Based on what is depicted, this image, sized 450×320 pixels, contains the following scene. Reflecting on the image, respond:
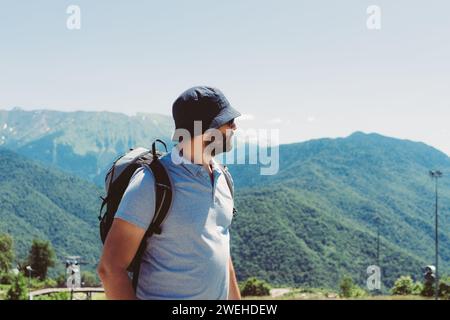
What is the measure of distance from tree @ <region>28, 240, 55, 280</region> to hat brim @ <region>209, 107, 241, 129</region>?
82388 mm

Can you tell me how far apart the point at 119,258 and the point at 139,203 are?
0.20 meters

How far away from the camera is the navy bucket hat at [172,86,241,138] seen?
238cm

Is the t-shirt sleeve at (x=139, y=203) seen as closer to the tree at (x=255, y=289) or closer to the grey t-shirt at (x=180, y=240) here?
the grey t-shirt at (x=180, y=240)

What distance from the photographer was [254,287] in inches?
2411

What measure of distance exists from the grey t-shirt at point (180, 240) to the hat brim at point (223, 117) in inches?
7.5

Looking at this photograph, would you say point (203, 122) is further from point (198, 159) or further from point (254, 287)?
point (254, 287)

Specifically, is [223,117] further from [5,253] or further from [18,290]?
[5,253]

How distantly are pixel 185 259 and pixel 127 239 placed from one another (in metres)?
0.24

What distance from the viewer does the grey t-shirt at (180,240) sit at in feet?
7.18

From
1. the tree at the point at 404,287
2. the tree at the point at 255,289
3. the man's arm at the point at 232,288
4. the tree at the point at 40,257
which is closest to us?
the man's arm at the point at 232,288

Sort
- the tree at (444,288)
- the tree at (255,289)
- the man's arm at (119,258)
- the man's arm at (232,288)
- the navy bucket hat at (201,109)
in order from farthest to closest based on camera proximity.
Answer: the tree at (255,289)
the tree at (444,288)
the man's arm at (232,288)
the navy bucket hat at (201,109)
the man's arm at (119,258)

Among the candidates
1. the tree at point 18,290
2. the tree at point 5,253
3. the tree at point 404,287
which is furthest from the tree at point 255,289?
the tree at point 5,253

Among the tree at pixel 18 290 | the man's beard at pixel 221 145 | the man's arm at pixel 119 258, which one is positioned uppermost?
the man's beard at pixel 221 145

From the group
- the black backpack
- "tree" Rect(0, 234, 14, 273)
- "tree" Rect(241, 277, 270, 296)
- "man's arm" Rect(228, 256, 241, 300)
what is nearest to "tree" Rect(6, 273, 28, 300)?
"tree" Rect(241, 277, 270, 296)
